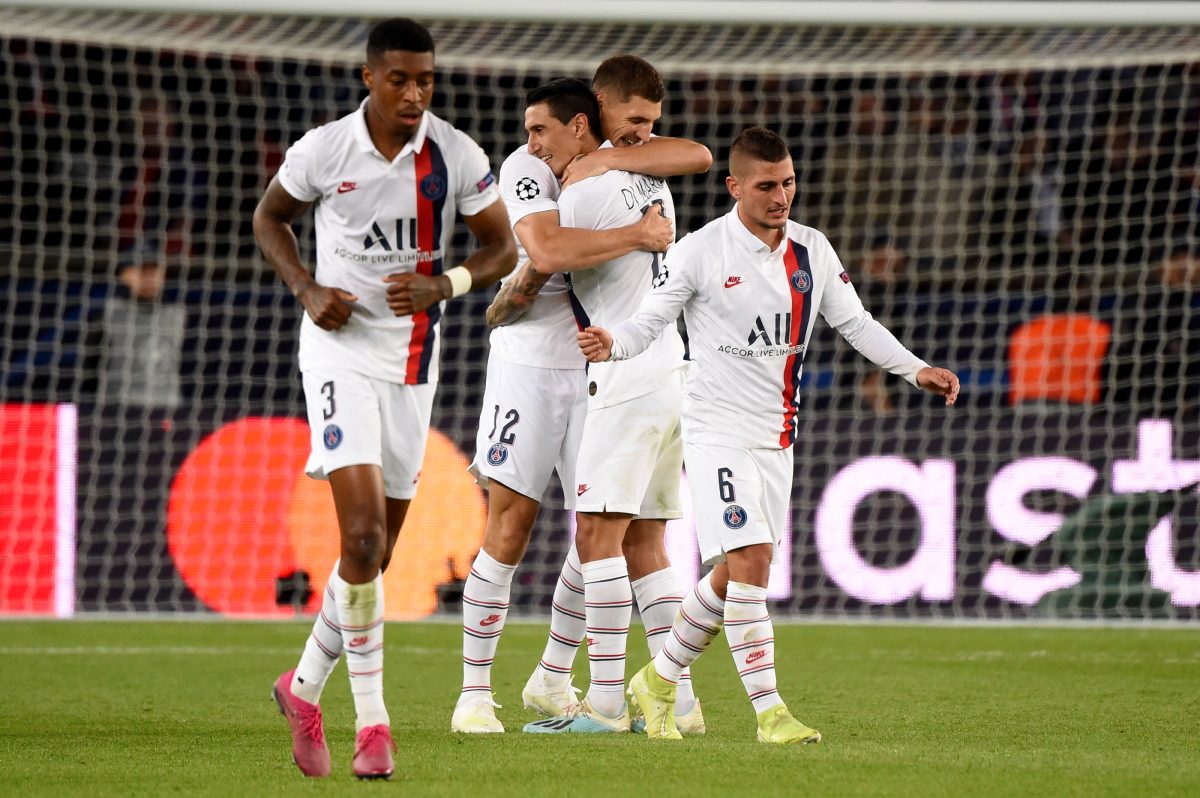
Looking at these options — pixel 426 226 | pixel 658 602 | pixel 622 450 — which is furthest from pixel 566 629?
pixel 426 226

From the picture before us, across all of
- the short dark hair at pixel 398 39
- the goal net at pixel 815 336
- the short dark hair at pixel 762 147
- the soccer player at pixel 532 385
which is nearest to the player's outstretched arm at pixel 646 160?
the soccer player at pixel 532 385

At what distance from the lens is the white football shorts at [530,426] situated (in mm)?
5180

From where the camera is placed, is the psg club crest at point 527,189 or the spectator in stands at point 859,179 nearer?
the psg club crest at point 527,189

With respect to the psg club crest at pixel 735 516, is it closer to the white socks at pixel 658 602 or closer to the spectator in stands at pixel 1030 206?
the white socks at pixel 658 602

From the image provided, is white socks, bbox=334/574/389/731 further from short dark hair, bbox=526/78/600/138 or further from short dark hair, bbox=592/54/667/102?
short dark hair, bbox=592/54/667/102

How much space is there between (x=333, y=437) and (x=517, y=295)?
3.71 feet

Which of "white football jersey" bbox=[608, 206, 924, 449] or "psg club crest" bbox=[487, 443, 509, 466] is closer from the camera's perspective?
"white football jersey" bbox=[608, 206, 924, 449]

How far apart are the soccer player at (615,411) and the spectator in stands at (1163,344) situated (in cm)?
601

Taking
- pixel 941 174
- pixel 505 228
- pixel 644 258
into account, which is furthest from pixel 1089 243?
pixel 505 228

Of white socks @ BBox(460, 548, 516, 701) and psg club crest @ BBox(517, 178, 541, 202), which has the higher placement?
psg club crest @ BBox(517, 178, 541, 202)

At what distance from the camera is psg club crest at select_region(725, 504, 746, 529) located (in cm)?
471

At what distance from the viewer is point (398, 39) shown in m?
4.11

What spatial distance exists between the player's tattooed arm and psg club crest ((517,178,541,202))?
0.65 feet

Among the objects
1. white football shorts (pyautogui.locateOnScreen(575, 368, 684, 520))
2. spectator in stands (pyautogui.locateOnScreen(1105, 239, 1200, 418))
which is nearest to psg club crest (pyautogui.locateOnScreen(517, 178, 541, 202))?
white football shorts (pyautogui.locateOnScreen(575, 368, 684, 520))
